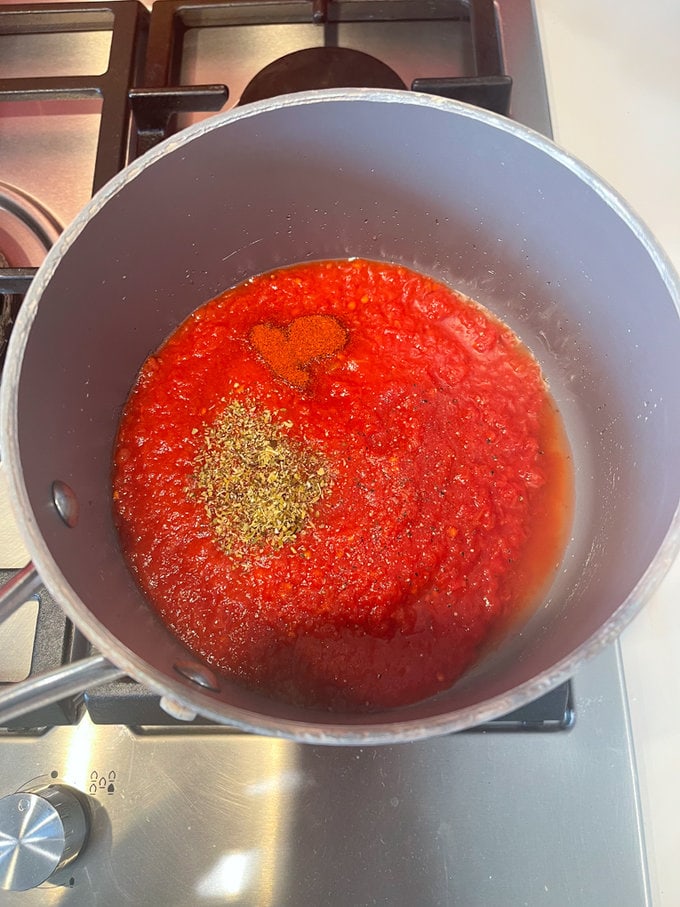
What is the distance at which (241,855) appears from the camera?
903 mm

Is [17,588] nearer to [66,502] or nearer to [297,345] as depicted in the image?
[66,502]

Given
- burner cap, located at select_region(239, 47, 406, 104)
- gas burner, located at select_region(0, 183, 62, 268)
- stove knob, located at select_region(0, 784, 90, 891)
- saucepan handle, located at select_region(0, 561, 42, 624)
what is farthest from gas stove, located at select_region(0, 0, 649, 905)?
burner cap, located at select_region(239, 47, 406, 104)

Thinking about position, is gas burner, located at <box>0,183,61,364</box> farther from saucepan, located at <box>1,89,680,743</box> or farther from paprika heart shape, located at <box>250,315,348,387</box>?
paprika heart shape, located at <box>250,315,348,387</box>

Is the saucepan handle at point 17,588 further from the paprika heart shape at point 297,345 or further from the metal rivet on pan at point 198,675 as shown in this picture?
the paprika heart shape at point 297,345

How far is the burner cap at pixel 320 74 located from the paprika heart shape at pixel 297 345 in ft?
1.39

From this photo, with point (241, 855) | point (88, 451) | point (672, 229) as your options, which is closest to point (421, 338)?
point (672, 229)

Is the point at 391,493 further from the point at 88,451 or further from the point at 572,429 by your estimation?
the point at 88,451

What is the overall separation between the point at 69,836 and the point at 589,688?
765mm

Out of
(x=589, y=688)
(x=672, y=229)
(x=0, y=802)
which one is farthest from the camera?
(x=672, y=229)

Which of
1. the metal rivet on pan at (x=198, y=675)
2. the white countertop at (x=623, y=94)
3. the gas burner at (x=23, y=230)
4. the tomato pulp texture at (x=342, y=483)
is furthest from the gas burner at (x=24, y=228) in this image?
the white countertop at (x=623, y=94)

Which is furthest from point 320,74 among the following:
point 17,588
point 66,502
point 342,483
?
point 17,588

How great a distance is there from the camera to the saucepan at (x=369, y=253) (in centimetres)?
79

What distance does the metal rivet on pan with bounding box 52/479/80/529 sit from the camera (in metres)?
0.92

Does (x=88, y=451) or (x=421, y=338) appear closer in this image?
(x=88, y=451)
